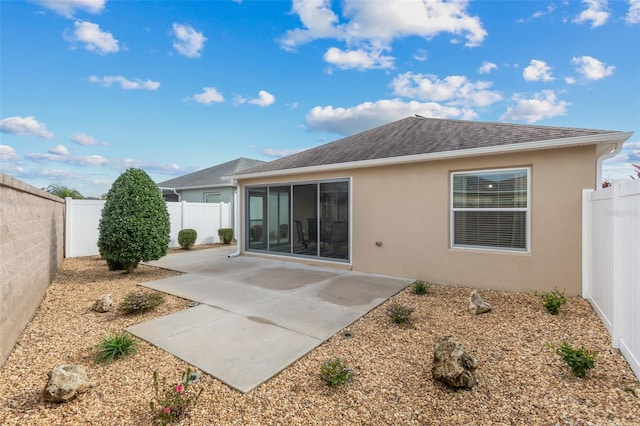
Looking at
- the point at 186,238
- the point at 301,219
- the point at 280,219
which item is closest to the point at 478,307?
the point at 301,219

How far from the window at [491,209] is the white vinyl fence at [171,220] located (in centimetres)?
887

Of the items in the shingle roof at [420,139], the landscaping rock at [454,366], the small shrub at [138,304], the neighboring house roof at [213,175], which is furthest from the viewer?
the neighboring house roof at [213,175]

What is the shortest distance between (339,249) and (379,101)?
10.2 meters

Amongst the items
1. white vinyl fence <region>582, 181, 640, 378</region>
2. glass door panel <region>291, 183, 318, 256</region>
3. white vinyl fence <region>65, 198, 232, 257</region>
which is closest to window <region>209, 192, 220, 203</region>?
white vinyl fence <region>65, 198, 232, 257</region>

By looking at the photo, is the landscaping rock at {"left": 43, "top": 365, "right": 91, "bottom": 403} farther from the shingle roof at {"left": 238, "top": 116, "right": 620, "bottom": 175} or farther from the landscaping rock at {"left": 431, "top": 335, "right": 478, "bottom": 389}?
the shingle roof at {"left": 238, "top": 116, "right": 620, "bottom": 175}

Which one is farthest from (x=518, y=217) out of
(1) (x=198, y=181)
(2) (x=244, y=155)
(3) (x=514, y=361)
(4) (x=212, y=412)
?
(2) (x=244, y=155)

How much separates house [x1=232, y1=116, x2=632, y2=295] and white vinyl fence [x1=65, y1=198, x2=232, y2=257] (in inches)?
207

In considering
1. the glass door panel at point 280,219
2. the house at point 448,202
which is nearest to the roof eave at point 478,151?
the house at point 448,202

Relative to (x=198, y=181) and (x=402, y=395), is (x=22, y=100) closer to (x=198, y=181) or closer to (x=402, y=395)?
(x=198, y=181)

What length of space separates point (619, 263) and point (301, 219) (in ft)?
22.2

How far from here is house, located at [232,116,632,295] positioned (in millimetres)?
5219

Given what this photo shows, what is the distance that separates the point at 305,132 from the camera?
17.9m

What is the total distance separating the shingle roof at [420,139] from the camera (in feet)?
19.0

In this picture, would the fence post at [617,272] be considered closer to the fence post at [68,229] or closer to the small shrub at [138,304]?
the small shrub at [138,304]
